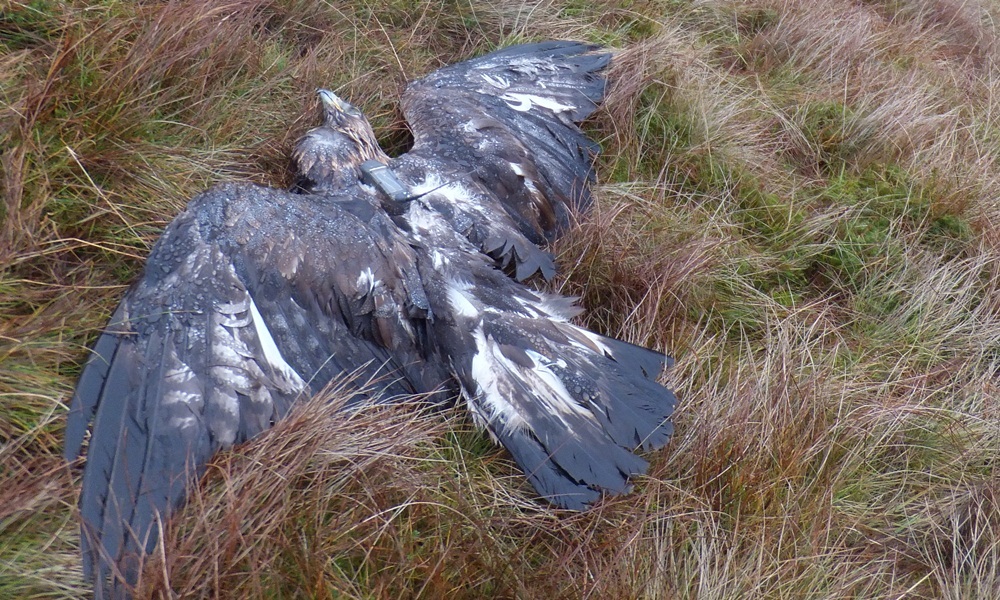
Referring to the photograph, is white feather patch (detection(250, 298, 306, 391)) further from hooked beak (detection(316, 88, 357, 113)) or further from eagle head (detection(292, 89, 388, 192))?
hooked beak (detection(316, 88, 357, 113))

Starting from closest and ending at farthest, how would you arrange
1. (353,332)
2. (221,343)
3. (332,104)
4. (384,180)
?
(221,343) → (353,332) → (384,180) → (332,104)

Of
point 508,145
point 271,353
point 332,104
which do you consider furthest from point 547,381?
point 332,104

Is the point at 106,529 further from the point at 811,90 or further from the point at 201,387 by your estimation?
the point at 811,90

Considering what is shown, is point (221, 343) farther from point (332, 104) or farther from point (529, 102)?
point (529, 102)

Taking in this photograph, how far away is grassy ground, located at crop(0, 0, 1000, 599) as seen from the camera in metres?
1.99

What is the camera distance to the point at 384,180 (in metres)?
2.92

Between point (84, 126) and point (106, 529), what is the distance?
1515 millimetres

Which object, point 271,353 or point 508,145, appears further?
point 508,145

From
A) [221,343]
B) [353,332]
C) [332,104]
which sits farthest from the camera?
[332,104]

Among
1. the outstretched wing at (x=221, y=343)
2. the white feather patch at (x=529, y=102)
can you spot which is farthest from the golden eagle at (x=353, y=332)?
the white feather patch at (x=529, y=102)

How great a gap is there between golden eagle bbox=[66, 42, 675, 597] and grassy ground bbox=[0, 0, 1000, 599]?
0.09 meters

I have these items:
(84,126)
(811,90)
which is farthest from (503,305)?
(811,90)

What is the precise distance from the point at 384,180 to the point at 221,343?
1.02 metres

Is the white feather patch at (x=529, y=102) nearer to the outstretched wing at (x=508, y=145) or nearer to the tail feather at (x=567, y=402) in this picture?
the outstretched wing at (x=508, y=145)
